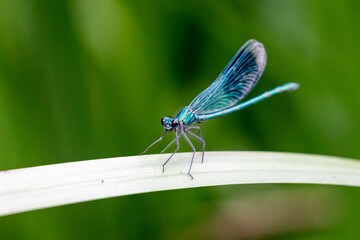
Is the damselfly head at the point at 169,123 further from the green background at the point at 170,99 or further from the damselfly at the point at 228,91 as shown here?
the green background at the point at 170,99

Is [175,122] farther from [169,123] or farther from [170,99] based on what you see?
[170,99]

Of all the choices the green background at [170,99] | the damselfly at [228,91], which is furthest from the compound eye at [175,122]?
the green background at [170,99]

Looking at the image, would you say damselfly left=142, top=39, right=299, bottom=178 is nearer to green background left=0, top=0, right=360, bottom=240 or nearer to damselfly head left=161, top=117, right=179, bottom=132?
damselfly head left=161, top=117, right=179, bottom=132

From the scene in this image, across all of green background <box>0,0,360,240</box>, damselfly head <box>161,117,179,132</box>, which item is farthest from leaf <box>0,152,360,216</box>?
green background <box>0,0,360,240</box>

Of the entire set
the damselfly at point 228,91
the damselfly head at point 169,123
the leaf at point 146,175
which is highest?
the damselfly at point 228,91

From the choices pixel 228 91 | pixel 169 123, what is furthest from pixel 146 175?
pixel 228 91

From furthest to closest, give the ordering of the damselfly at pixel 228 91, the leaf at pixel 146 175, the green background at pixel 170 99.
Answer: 1. the damselfly at pixel 228 91
2. the green background at pixel 170 99
3. the leaf at pixel 146 175

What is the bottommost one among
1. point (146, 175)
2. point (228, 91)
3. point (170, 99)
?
point (146, 175)
